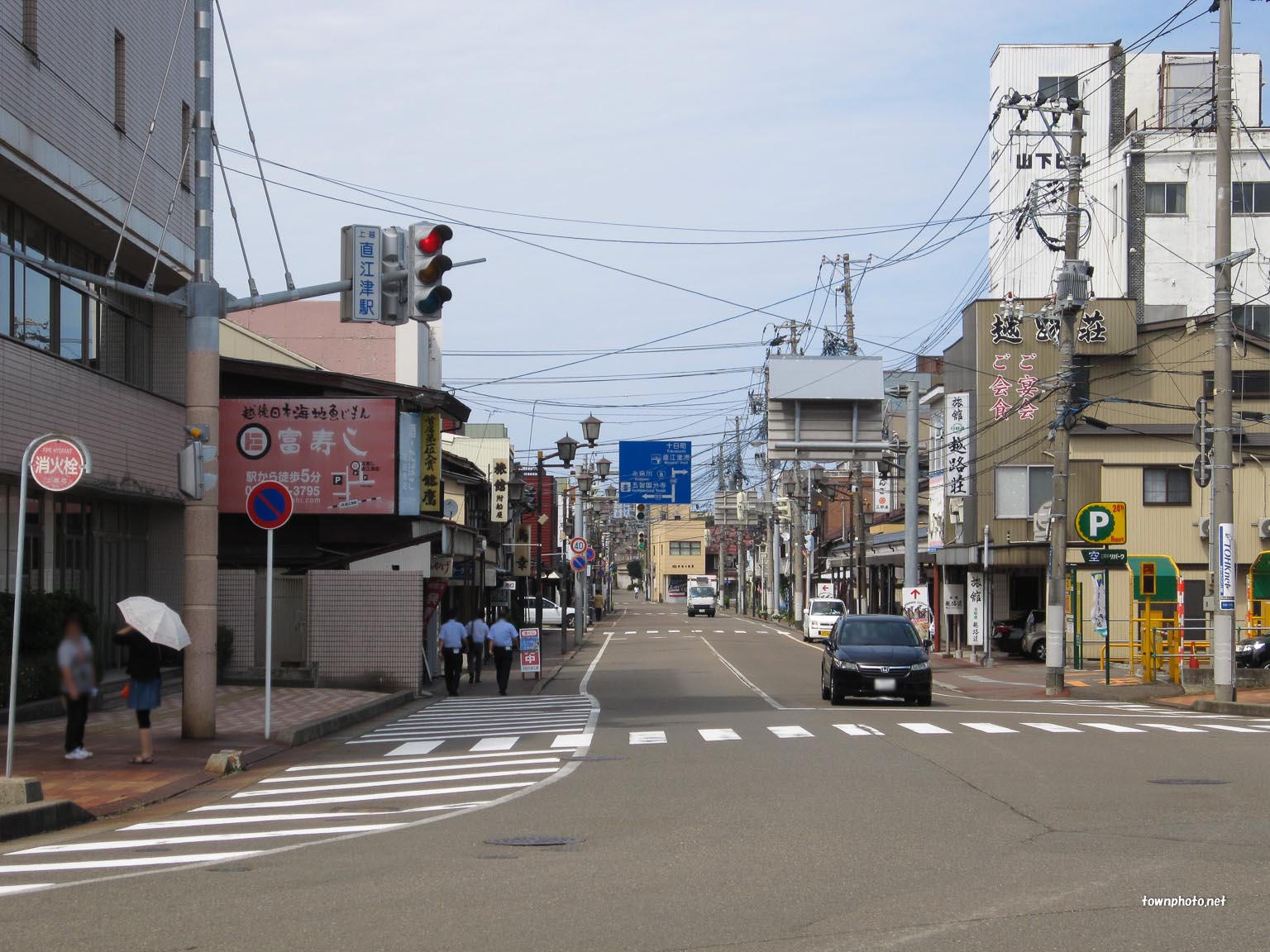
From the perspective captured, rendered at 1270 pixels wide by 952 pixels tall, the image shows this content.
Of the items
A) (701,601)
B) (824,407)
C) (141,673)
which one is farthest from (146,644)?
(701,601)

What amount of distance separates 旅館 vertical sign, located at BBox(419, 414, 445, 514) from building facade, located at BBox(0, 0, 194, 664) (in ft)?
17.2

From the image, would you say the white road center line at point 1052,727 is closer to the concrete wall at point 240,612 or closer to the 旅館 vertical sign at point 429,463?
the 旅館 vertical sign at point 429,463

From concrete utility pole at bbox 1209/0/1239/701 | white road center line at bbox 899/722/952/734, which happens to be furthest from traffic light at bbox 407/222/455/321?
concrete utility pole at bbox 1209/0/1239/701

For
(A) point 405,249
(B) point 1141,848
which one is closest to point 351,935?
(B) point 1141,848

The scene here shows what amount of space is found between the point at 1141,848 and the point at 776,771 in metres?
5.15

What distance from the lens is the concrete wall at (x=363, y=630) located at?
27141mm

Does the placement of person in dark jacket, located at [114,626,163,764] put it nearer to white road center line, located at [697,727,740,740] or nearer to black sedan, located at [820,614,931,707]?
white road center line, located at [697,727,740,740]

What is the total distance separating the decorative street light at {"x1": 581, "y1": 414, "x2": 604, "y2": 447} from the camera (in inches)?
1793

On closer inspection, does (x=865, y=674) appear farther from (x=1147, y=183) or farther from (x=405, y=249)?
(x=1147, y=183)

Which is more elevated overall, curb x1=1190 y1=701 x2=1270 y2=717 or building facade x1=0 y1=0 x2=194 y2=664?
building facade x1=0 y1=0 x2=194 y2=664

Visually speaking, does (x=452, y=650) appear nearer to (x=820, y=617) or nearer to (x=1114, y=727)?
(x=1114, y=727)

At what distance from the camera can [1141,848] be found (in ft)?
31.3

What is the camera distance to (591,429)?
45.8 m

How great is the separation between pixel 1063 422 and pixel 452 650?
540 inches
